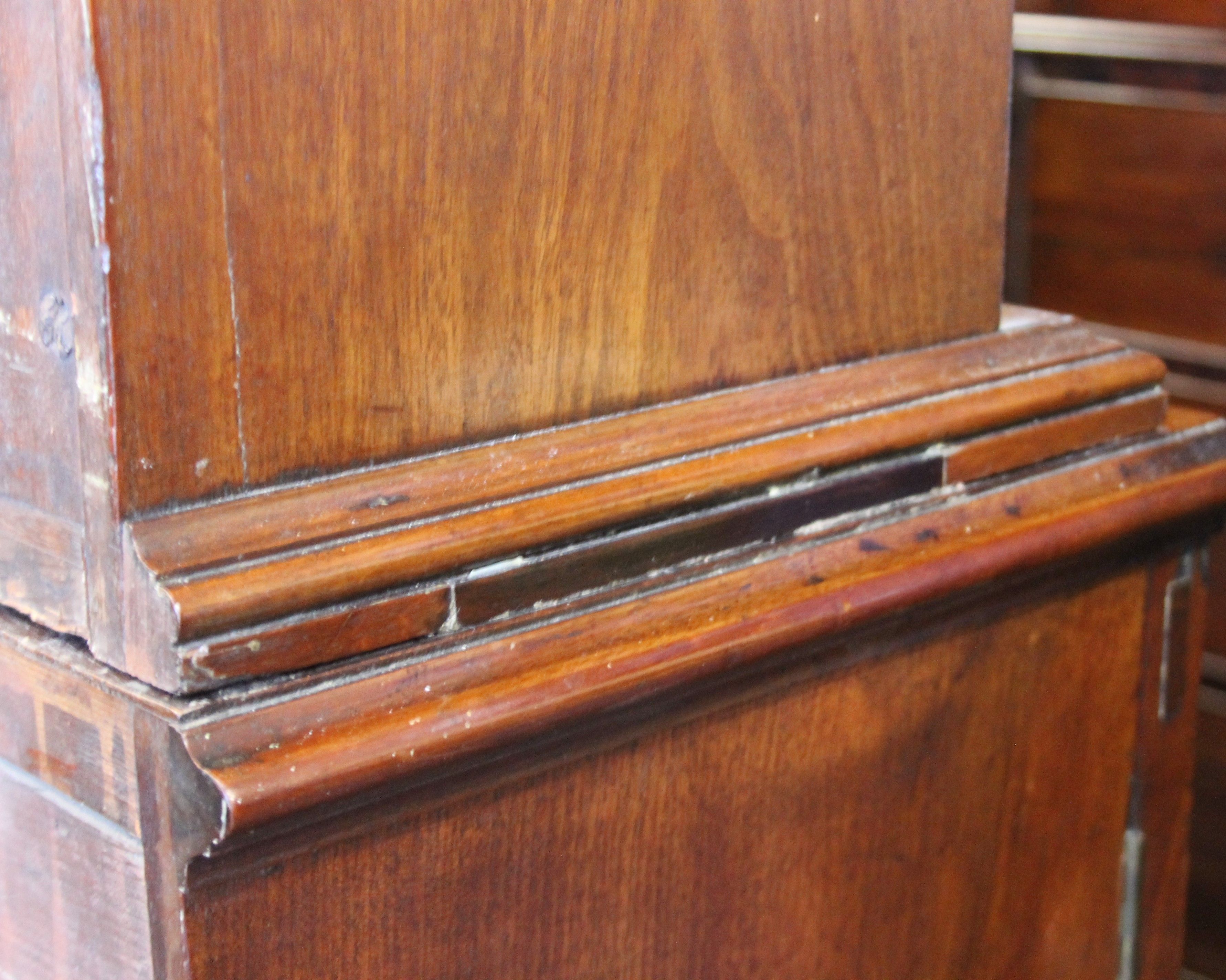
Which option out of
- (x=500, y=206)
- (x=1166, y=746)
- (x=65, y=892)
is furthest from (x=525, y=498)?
(x=1166, y=746)

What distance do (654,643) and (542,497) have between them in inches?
2.9

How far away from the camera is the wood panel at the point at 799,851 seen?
1.91 feet

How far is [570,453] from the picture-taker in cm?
64

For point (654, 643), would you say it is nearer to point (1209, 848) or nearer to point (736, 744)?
point (736, 744)

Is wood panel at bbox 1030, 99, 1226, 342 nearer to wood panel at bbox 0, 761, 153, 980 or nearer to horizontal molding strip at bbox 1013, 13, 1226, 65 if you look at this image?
horizontal molding strip at bbox 1013, 13, 1226, 65

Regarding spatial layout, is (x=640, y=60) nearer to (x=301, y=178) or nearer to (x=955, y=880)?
(x=301, y=178)

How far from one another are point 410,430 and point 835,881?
329mm

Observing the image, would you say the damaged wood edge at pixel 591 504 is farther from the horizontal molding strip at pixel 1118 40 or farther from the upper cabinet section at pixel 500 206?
the horizontal molding strip at pixel 1118 40

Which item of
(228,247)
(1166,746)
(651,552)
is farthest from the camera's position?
(1166,746)

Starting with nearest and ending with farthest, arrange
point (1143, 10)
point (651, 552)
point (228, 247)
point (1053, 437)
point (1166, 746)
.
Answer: point (228, 247), point (651, 552), point (1053, 437), point (1166, 746), point (1143, 10)

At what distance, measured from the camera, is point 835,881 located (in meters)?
0.76

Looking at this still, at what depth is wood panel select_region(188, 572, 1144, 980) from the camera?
0.58 meters

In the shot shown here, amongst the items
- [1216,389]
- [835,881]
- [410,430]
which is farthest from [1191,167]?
[410,430]

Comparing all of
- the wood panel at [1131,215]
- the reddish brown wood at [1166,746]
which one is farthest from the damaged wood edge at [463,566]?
the wood panel at [1131,215]
